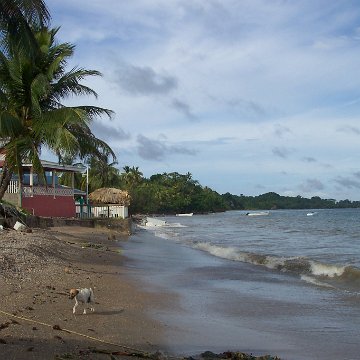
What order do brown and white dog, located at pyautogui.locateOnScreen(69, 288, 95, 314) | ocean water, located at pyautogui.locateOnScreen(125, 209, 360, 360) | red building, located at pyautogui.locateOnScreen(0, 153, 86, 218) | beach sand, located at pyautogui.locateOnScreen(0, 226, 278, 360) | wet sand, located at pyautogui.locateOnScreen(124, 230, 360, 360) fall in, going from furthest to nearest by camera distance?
red building, located at pyautogui.locateOnScreen(0, 153, 86, 218)
brown and white dog, located at pyautogui.locateOnScreen(69, 288, 95, 314)
ocean water, located at pyautogui.locateOnScreen(125, 209, 360, 360)
wet sand, located at pyautogui.locateOnScreen(124, 230, 360, 360)
beach sand, located at pyautogui.locateOnScreen(0, 226, 278, 360)

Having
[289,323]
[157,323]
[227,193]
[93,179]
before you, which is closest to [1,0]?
[157,323]

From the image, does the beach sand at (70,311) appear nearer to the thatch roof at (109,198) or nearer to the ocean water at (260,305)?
the ocean water at (260,305)

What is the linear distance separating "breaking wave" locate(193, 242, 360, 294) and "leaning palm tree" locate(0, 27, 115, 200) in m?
7.13

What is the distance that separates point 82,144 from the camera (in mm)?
20297

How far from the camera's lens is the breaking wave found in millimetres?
12812

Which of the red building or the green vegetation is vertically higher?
the green vegetation

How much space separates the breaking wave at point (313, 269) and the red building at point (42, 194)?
1060cm

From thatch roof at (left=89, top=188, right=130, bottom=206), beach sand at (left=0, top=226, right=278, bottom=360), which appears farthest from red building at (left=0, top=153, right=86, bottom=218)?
beach sand at (left=0, top=226, right=278, bottom=360)

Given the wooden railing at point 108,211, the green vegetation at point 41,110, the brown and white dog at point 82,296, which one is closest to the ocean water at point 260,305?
the brown and white dog at point 82,296

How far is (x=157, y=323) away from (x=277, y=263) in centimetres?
996

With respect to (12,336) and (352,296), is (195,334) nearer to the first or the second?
(12,336)

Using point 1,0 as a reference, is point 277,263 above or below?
below

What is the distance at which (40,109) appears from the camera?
60.5 ft

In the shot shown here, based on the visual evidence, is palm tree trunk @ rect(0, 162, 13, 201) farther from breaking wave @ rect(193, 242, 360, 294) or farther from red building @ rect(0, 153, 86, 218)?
breaking wave @ rect(193, 242, 360, 294)
